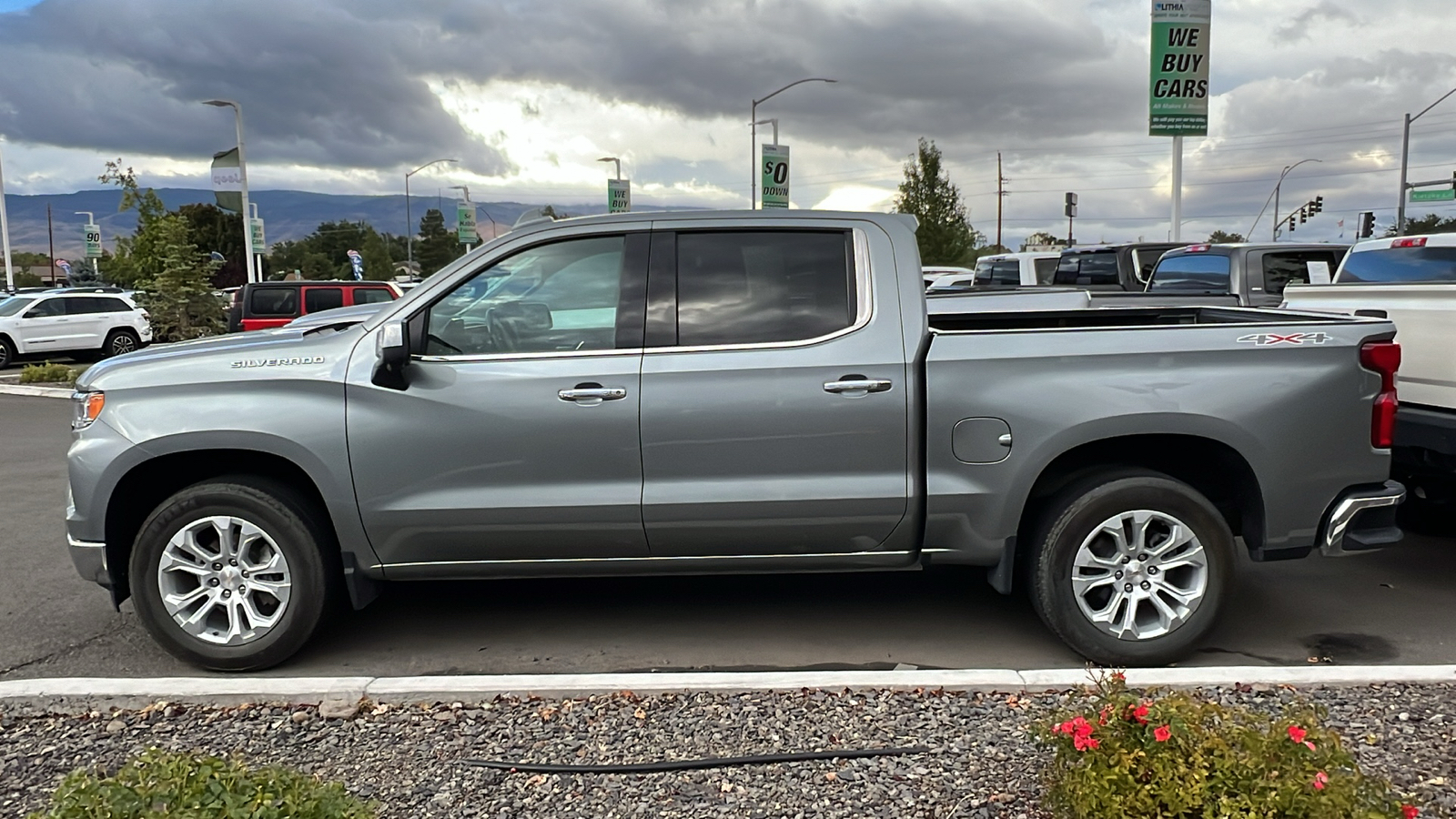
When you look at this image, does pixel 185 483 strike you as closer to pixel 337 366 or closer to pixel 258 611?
pixel 258 611

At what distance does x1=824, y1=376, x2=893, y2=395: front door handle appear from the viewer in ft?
14.1

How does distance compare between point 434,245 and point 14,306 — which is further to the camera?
point 434,245

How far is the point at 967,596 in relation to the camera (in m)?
5.49

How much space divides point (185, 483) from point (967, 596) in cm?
370

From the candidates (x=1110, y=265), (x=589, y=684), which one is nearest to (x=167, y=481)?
(x=589, y=684)

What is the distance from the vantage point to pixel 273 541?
4375 millimetres

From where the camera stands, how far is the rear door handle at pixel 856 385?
4.30m

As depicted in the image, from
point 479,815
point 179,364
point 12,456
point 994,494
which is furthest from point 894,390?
point 12,456

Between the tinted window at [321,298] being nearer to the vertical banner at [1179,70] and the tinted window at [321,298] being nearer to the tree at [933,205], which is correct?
the vertical banner at [1179,70]

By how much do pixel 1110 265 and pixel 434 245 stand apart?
121m

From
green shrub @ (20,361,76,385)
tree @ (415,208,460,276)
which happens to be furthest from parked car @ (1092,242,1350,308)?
tree @ (415,208,460,276)

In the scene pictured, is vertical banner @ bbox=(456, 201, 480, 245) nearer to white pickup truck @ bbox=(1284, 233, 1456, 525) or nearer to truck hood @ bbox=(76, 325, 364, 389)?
truck hood @ bbox=(76, 325, 364, 389)

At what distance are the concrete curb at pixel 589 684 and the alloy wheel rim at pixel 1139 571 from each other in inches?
14.2

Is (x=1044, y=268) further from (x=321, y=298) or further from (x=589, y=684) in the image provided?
(x=589, y=684)
